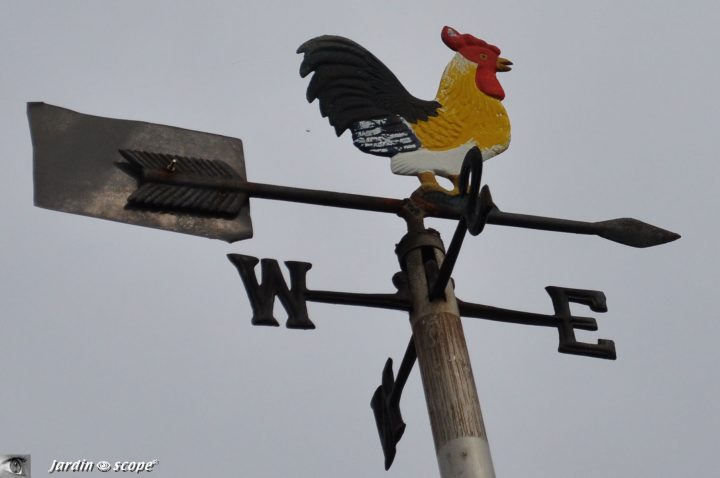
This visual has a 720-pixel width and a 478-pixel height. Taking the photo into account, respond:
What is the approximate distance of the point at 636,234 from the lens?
4.55m

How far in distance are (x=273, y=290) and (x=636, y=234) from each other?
1.63 metres

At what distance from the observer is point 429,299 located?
147 inches

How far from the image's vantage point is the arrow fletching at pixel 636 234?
178 inches

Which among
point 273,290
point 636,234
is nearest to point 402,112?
point 636,234

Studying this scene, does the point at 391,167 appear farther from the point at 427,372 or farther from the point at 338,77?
the point at 427,372

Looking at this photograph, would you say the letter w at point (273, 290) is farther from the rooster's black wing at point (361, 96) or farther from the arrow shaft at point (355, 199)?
the rooster's black wing at point (361, 96)

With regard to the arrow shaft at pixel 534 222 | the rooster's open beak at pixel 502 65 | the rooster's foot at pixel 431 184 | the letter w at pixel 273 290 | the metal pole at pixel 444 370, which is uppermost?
the rooster's open beak at pixel 502 65

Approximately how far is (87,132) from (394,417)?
1530 mm

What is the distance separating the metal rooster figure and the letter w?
77cm

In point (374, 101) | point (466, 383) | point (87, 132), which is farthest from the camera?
point (374, 101)

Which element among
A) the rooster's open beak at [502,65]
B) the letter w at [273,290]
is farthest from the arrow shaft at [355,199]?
the rooster's open beak at [502,65]

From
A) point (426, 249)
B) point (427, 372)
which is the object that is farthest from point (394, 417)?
point (426, 249)

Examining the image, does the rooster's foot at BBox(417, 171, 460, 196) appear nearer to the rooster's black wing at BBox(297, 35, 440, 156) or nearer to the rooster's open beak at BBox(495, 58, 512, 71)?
the rooster's black wing at BBox(297, 35, 440, 156)

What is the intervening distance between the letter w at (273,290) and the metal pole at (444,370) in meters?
0.37
